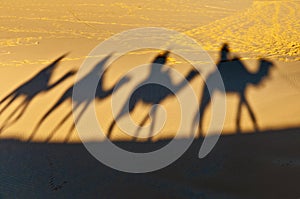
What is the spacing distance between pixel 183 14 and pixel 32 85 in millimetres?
5608

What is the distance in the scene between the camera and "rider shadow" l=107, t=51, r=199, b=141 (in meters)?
6.43

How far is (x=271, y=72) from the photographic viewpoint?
775cm

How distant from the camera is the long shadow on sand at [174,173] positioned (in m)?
4.84

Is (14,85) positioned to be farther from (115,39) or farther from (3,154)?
(115,39)

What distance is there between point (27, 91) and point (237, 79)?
3.43m

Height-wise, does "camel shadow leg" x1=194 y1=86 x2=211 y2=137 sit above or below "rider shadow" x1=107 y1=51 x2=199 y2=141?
below

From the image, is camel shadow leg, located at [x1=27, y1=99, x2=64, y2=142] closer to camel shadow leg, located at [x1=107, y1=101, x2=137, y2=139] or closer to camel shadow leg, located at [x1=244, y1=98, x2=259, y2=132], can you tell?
camel shadow leg, located at [x1=107, y1=101, x2=137, y2=139]

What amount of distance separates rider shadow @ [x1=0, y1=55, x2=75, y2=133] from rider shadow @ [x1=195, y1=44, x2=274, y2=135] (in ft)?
8.20

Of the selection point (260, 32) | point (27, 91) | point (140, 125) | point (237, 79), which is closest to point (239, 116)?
point (237, 79)

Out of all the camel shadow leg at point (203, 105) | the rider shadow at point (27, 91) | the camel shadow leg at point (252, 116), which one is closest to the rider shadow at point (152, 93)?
the camel shadow leg at point (203, 105)

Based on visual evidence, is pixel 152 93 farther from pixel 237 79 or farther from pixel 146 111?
pixel 237 79

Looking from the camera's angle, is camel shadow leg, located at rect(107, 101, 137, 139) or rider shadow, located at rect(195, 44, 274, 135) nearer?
camel shadow leg, located at rect(107, 101, 137, 139)

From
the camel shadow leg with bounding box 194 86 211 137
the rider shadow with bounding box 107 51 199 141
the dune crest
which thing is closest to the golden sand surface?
the dune crest

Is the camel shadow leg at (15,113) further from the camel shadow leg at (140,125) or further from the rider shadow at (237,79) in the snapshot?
the rider shadow at (237,79)
